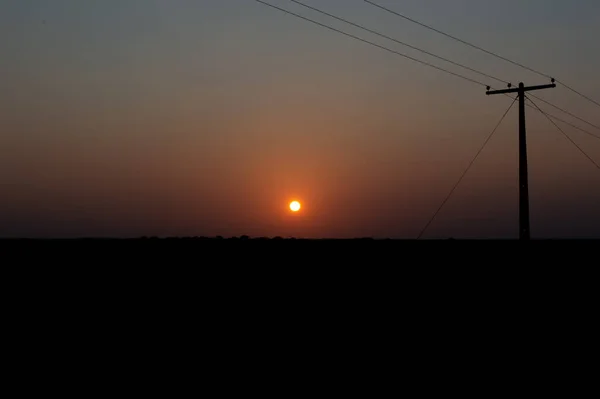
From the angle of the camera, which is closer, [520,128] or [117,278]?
[117,278]

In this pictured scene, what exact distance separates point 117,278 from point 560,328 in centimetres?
916

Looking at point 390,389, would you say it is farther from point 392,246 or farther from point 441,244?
point 441,244

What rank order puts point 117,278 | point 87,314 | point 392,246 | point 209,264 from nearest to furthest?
point 87,314, point 117,278, point 209,264, point 392,246

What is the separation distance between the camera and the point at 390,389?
1069 centimetres

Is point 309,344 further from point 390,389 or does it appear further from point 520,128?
point 520,128

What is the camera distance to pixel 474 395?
1061cm

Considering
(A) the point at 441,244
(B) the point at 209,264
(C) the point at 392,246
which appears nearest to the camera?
(B) the point at 209,264

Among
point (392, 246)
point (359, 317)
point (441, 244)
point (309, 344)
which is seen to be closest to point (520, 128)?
point (441, 244)

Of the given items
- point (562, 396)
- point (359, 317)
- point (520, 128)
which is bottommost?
point (562, 396)

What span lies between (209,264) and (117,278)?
207 centimetres

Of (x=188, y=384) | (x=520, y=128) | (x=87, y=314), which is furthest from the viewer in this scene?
(x=520, y=128)

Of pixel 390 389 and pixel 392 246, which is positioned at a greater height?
pixel 392 246

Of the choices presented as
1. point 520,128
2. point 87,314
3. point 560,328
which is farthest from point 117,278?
point 520,128

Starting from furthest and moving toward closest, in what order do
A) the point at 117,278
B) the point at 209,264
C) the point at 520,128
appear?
the point at 520,128, the point at 209,264, the point at 117,278
